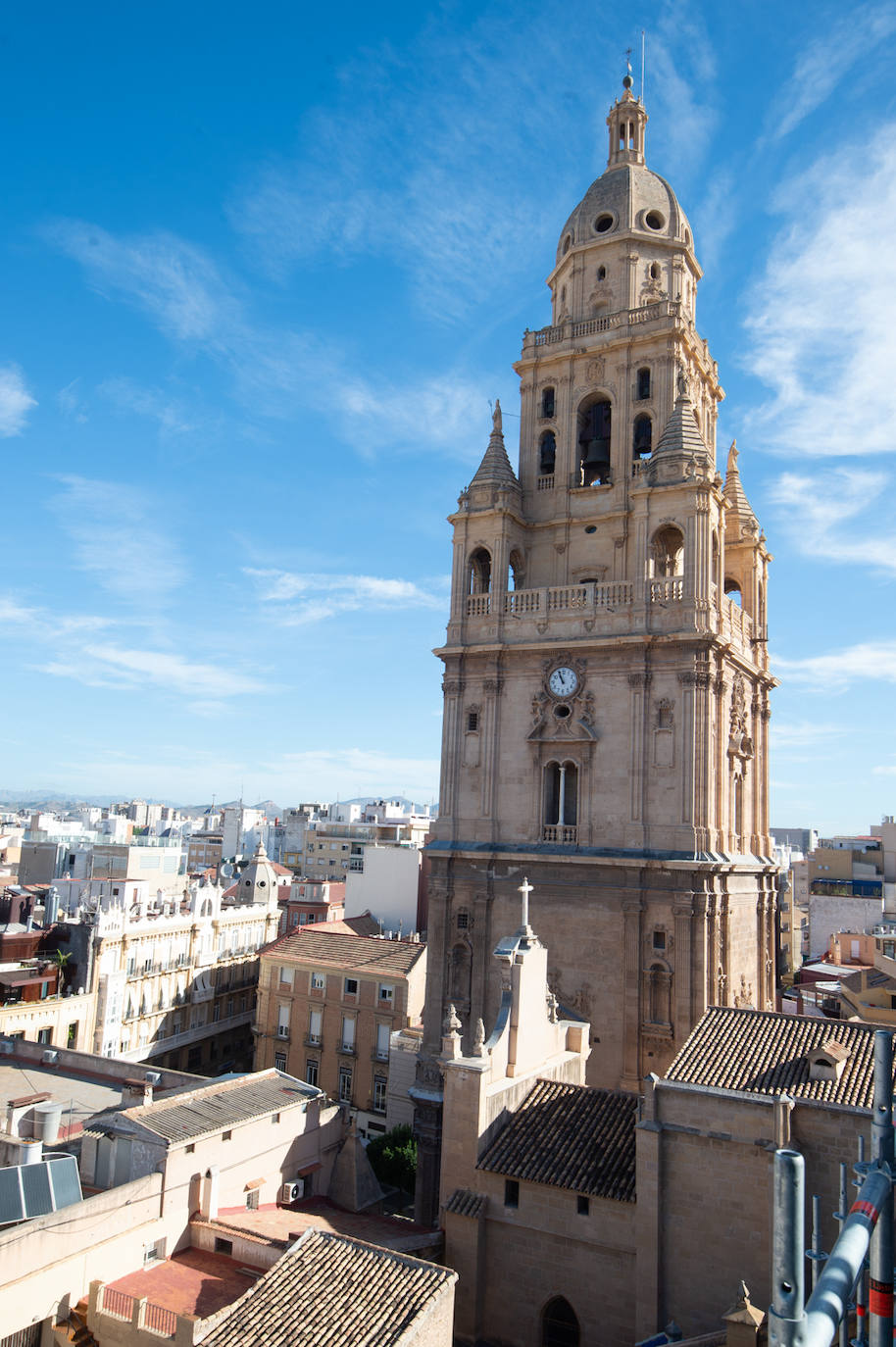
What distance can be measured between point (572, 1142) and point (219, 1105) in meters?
10.6

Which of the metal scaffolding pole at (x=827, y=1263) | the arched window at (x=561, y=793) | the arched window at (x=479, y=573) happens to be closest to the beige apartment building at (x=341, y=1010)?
Result: the arched window at (x=561, y=793)

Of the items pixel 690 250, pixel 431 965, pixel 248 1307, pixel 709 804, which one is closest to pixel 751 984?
pixel 709 804

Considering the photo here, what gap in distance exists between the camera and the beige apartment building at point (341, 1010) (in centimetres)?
5534

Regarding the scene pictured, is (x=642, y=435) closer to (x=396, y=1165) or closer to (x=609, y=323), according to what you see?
(x=609, y=323)

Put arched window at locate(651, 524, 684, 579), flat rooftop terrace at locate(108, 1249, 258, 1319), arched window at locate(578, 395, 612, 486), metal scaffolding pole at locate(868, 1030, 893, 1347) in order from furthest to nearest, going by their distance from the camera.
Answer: arched window at locate(578, 395, 612, 486) → arched window at locate(651, 524, 684, 579) → flat rooftop terrace at locate(108, 1249, 258, 1319) → metal scaffolding pole at locate(868, 1030, 893, 1347)

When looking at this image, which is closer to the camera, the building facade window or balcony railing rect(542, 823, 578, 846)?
balcony railing rect(542, 823, 578, 846)

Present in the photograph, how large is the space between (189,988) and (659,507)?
1760 inches

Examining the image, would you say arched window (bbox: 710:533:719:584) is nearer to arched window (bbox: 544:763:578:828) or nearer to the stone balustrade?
arched window (bbox: 544:763:578:828)

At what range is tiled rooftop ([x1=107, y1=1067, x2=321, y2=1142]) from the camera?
26.8 metres

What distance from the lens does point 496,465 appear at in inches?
1693

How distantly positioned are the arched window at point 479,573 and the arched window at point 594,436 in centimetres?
574

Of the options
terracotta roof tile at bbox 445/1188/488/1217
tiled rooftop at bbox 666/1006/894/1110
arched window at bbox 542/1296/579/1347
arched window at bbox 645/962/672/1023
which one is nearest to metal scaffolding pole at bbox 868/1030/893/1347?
tiled rooftop at bbox 666/1006/894/1110

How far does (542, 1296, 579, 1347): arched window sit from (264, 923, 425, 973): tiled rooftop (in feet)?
103

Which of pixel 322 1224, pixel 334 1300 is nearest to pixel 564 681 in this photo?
pixel 322 1224
